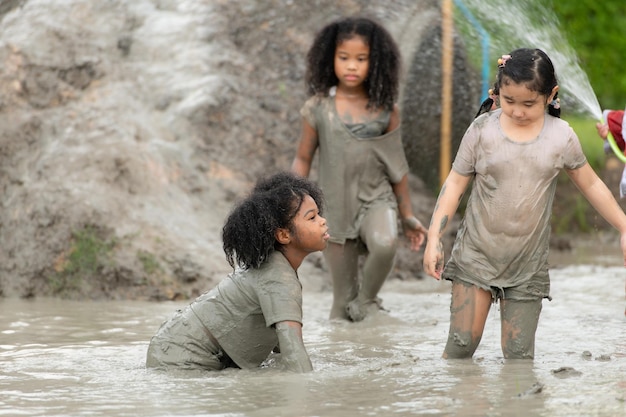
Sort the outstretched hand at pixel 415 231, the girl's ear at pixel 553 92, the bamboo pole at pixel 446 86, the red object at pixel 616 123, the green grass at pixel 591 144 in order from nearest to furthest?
the girl's ear at pixel 553 92
the red object at pixel 616 123
the outstretched hand at pixel 415 231
the bamboo pole at pixel 446 86
the green grass at pixel 591 144

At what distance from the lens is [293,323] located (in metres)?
4.77

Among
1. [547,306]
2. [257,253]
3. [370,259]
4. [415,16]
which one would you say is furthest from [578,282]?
[257,253]

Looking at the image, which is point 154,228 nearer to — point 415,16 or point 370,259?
point 370,259

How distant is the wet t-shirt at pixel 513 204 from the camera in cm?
490

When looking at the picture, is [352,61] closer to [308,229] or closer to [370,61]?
[370,61]

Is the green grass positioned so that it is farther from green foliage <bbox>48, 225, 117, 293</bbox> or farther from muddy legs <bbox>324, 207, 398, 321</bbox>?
green foliage <bbox>48, 225, 117, 293</bbox>

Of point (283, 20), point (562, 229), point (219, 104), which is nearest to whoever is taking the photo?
point (219, 104)

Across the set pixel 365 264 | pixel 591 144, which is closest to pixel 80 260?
pixel 365 264

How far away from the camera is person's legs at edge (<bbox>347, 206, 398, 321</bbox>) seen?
648 centimetres

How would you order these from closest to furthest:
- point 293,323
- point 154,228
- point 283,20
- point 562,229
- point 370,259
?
1. point 293,323
2. point 370,259
3. point 154,228
4. point 283,20
5. point 562,229

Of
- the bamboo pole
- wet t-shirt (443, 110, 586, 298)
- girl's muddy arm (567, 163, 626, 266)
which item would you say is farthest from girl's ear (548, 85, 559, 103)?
the bamboo pole

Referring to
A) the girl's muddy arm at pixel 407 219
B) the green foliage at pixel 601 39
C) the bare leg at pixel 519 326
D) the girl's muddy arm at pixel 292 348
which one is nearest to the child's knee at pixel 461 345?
the bare leg at pixel 519 326

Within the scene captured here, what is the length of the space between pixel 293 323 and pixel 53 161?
3822 mm

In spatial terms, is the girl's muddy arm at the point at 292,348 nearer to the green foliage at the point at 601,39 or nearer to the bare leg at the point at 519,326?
the bare leg at the point at 519,326
